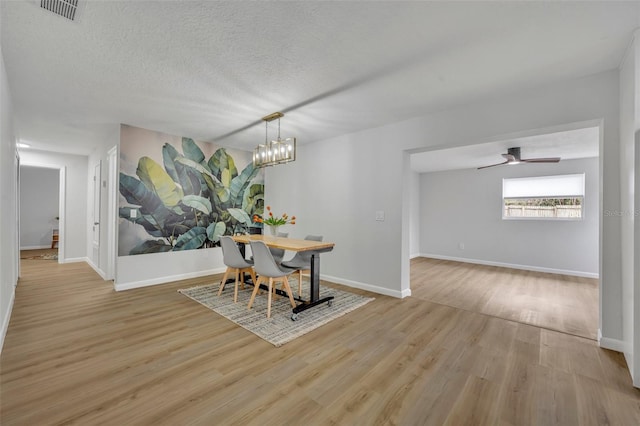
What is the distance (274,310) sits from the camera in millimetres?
3189

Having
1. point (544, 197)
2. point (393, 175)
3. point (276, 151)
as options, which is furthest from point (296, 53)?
point (544, 197)

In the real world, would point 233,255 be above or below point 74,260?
above

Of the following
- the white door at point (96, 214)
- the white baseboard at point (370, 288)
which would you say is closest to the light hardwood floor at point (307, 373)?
the white baseboard at point (370, 288)

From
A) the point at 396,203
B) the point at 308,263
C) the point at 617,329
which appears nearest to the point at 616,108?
the point at 617,329

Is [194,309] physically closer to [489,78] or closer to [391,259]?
[391,259]

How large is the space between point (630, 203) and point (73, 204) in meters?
9.02

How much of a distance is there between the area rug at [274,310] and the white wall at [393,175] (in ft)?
2.14

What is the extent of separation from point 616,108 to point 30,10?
462cm

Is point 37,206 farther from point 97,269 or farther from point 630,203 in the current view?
point 630,203

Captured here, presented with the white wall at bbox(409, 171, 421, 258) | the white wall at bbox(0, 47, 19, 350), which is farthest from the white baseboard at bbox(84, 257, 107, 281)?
the white wall at bbox(409, 171, 421, 258)

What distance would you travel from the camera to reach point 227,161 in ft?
17.1

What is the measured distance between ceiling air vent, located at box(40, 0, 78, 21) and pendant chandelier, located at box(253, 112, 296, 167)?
6.52 ft

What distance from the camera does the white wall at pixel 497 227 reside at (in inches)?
209

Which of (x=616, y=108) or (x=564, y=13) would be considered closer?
(x=564, y=13)
